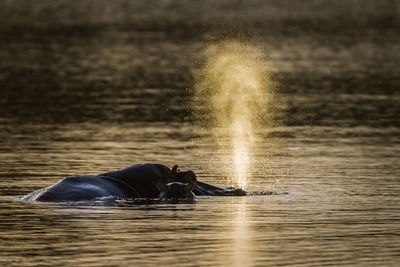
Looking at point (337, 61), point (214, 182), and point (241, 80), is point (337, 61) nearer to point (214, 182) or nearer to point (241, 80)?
point (241, 80)

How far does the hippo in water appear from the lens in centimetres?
1680

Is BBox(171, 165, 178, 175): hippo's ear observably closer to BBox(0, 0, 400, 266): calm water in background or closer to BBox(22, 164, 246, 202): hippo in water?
BBox(22, 164, 246, 202): hippo in water

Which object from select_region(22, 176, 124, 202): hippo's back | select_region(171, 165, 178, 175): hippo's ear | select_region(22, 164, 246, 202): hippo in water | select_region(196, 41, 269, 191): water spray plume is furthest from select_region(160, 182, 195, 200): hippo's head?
select_region(196, 41, 269, 191): water spray plume

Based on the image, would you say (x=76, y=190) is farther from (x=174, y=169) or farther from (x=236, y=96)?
(x=236, y=96)

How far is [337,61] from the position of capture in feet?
153

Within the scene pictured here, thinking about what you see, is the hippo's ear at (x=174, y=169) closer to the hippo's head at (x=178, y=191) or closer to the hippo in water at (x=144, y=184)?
the hippo in water at (x=144, y=184)

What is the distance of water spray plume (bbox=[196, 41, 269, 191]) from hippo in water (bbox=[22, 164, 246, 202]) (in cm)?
105

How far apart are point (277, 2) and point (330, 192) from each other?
98.0 m

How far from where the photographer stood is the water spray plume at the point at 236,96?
2295 cm

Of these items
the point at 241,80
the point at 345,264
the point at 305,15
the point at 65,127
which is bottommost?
the point at 345,264

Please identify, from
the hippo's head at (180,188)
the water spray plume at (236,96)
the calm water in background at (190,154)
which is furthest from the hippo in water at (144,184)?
the water spray plume at (236,96)

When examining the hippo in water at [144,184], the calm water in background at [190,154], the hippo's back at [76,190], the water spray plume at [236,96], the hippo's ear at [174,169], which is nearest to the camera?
the calm water in background at [190,154]

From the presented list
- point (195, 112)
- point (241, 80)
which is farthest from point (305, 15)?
point (195, 112)

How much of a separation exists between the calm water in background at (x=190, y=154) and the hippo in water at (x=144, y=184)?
13.7 inches
